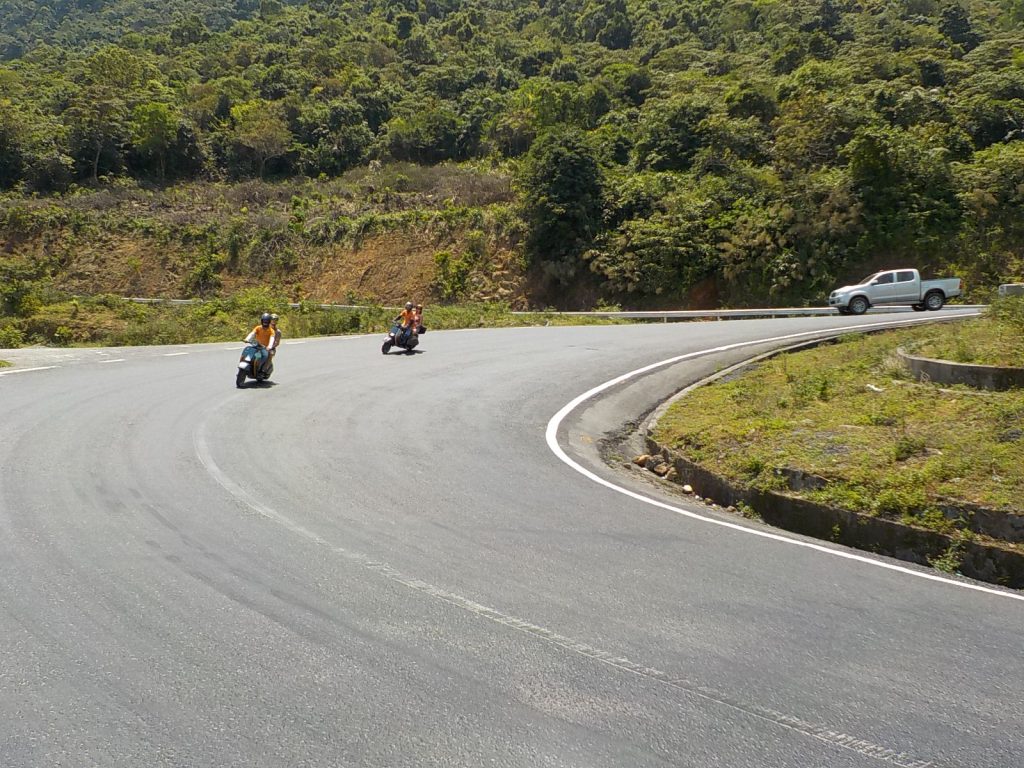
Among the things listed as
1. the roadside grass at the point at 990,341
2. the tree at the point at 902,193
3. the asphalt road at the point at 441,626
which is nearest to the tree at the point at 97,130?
the tree at the point at 902,193

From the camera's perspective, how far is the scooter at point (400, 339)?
20.8 m

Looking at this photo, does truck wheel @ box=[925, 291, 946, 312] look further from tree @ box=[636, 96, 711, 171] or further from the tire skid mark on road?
the tire skid mark on road

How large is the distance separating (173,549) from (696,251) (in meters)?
36.0

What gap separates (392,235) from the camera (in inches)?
1909

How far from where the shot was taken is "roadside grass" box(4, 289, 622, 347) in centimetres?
2989

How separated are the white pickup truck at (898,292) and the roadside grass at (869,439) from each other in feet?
59.7

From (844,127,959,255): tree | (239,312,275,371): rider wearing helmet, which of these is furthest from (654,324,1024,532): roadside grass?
(844,127,959,255): tree

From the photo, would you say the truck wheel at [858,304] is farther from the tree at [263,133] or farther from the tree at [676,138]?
the tree at [263,133]

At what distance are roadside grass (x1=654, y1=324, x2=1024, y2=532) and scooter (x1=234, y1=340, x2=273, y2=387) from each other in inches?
287

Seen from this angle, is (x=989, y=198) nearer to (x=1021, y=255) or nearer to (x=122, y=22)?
(x=1021, y=255)

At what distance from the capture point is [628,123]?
56281 millimetres

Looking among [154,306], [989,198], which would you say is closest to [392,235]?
[154,306]

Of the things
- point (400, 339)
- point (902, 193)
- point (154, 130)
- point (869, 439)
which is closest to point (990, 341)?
point (869, 439)

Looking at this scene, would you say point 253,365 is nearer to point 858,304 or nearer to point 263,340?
point 263,340
